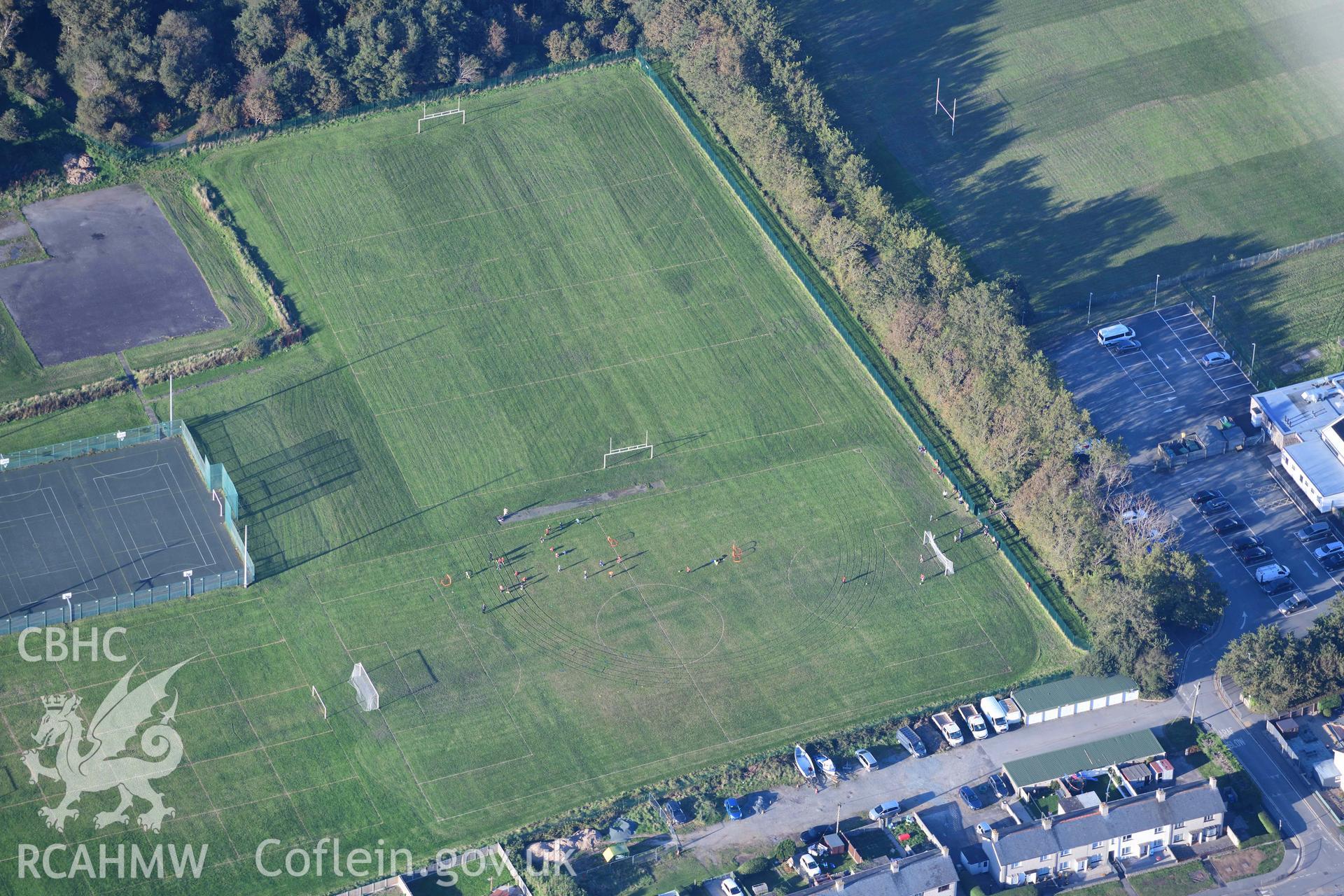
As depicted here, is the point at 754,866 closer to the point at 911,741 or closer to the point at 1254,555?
the point at 911,741

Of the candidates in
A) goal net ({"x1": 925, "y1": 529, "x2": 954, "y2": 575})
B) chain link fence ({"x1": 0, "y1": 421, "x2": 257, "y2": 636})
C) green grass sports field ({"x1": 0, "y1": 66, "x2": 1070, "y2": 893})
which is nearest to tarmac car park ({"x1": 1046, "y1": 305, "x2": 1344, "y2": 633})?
green grass sports field ({"x1": 0, "y1": 66, "x2": 1070, "y2": 893})

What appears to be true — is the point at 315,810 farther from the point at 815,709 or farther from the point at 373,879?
the point at 815,709

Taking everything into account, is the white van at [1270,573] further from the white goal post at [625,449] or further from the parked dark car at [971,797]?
the white goal post at [625,449]

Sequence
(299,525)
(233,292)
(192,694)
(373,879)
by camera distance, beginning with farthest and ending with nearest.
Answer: (233,292)
(299,525)
(192,694)
(373,879)

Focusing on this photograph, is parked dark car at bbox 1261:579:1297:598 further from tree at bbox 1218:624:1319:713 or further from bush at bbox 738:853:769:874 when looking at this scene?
bush at bbox 738:853:769:874

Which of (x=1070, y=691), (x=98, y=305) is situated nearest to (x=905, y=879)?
(x=1070, y=691)

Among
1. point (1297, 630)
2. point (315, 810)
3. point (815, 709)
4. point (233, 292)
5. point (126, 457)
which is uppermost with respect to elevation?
point (233, 292)

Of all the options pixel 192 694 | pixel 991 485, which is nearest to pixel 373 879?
pixel 192 694
